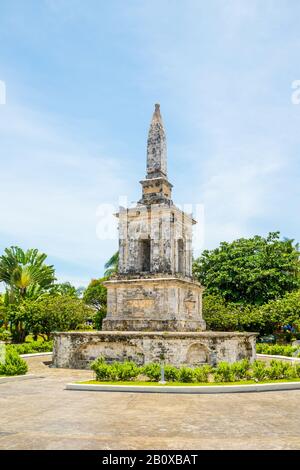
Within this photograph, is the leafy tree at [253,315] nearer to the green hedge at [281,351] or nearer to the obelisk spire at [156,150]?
the green hedge at [281,351]

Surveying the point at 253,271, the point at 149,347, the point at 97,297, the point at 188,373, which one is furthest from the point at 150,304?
the point at 97,297

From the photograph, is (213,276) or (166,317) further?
(213,276)

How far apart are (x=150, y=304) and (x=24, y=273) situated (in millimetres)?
24215

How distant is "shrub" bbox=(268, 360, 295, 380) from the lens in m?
15.5

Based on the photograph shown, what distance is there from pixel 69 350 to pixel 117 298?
3.52m

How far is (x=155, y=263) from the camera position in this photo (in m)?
22.1

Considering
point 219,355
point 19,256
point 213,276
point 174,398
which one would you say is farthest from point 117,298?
point 19,256

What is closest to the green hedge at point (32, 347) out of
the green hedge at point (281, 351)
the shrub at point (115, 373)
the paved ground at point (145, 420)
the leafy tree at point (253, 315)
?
the leafy tree at point (253, 315)

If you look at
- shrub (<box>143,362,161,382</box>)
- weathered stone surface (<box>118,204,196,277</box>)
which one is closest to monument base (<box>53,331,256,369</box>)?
shrub (<box>143,362,161,382</box>)

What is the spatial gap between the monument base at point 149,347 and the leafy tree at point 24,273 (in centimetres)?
2225

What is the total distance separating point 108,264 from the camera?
4738cm

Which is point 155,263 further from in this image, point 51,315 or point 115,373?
point 51,315

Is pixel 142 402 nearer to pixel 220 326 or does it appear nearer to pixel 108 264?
pixel 220 326

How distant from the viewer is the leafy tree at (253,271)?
38.6 m
